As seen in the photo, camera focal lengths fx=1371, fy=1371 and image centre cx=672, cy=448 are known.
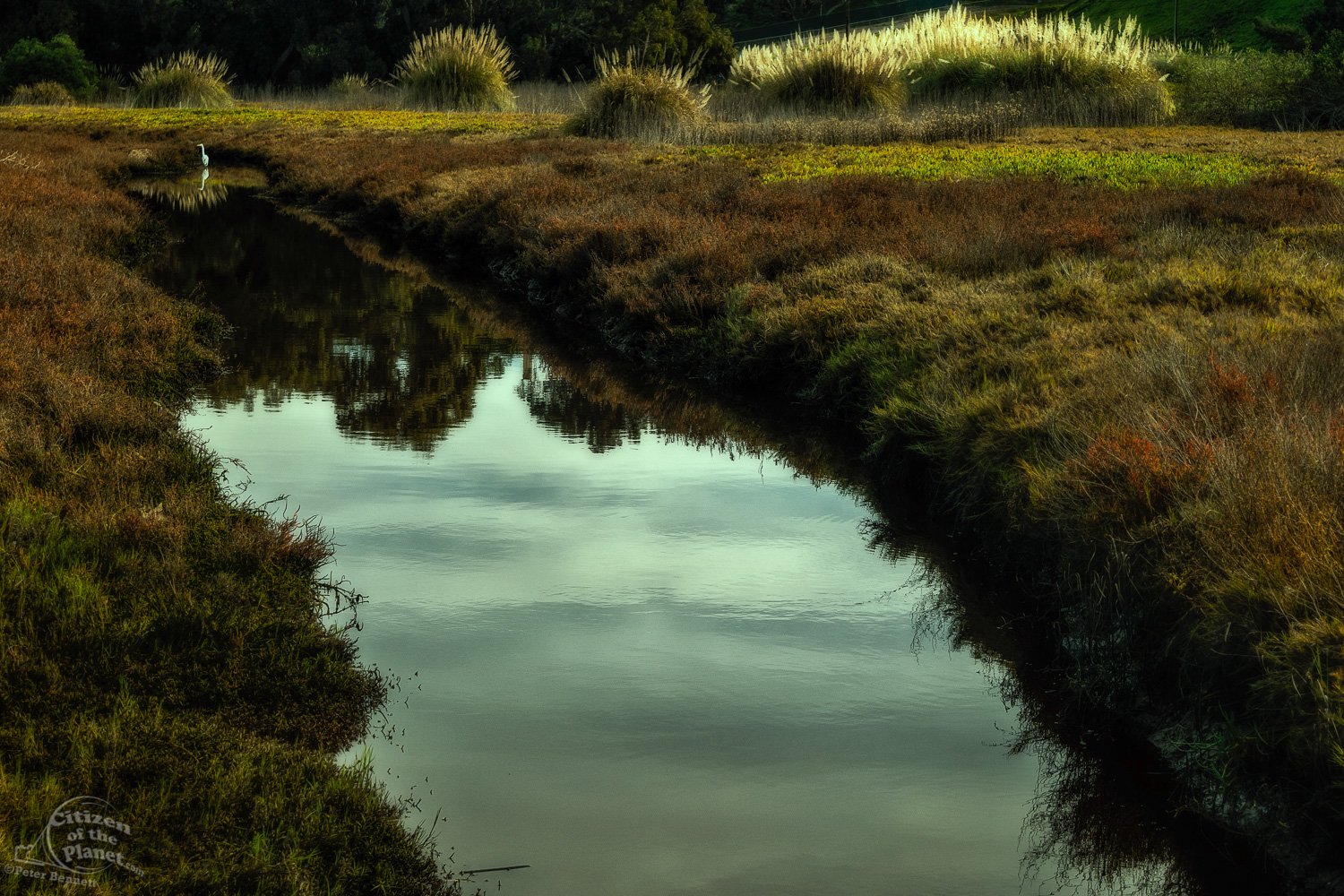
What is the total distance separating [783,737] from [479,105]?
1563 inches

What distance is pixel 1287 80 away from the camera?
3145 centimetres

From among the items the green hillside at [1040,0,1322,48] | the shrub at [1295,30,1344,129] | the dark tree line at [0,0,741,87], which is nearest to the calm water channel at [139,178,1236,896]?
the shrub at [1295,30,1344,129]

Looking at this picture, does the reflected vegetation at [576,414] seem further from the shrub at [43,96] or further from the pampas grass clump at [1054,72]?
the shrub at [43,96]

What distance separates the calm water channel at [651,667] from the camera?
5.09m

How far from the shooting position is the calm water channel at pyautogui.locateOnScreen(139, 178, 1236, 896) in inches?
200

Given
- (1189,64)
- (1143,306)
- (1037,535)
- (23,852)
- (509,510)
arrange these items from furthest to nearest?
(1189,64) < (1143,306) < (509,510) < (1037,535) < (23,852)

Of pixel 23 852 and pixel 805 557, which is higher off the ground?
pixel 23 852

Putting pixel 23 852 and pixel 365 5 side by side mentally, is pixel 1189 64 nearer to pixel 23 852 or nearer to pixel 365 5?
pixel 23 852

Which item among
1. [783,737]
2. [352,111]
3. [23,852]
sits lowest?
[352,111]

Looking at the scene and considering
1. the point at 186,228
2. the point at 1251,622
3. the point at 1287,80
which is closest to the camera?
the point at 1251,622

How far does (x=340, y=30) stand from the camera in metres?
62.2

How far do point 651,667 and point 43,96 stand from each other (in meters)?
55.7

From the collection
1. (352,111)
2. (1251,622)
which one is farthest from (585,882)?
(352,111)

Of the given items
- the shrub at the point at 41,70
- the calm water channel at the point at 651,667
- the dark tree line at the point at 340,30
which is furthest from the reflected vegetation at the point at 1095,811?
the shrub at the point at 41,70
